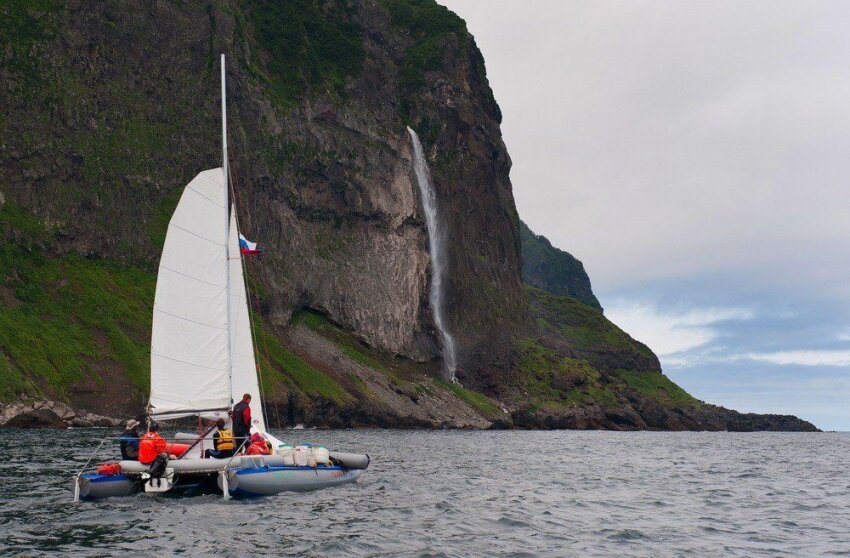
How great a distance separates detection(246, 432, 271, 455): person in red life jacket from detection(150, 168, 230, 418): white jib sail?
2133 mm

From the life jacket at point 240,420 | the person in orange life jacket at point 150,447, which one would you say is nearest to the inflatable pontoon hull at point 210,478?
the person in orange life jacket at point 150,447

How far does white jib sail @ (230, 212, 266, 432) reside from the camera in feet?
132

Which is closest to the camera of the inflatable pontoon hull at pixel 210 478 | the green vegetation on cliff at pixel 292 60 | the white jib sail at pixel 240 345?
the inflatable pontoon hull at pixel 210 478

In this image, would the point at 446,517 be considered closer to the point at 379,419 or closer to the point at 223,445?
the point at 223,445

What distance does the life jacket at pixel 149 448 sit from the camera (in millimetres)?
35281

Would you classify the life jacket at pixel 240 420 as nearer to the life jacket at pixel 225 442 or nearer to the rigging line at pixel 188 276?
the life jacket at pixel 225 442

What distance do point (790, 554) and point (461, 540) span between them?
9.73 m

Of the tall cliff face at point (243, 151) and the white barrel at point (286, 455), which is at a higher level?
the tall cliff face at point (243, 151)

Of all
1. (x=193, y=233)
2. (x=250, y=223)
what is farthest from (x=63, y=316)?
(x=193, y=233)

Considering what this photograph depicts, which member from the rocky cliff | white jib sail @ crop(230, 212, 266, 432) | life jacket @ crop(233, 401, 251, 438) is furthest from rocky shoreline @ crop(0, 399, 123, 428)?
life jacket @ crop(233, 401, 251, 438)

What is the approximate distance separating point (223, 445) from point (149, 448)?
277cm

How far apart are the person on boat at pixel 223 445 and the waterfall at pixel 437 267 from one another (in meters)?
141

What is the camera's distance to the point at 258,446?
3669 cm

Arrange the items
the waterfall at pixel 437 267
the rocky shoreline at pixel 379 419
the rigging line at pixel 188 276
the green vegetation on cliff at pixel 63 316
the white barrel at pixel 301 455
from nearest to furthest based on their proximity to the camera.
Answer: the white barrel at pixel 301 455 → the rigging line at pixel 188 276 → the rocky shoreline at pixel 379 419 → the green vegetation on cliff at pixel 63 316 → the waterfall at pixel 437 267
